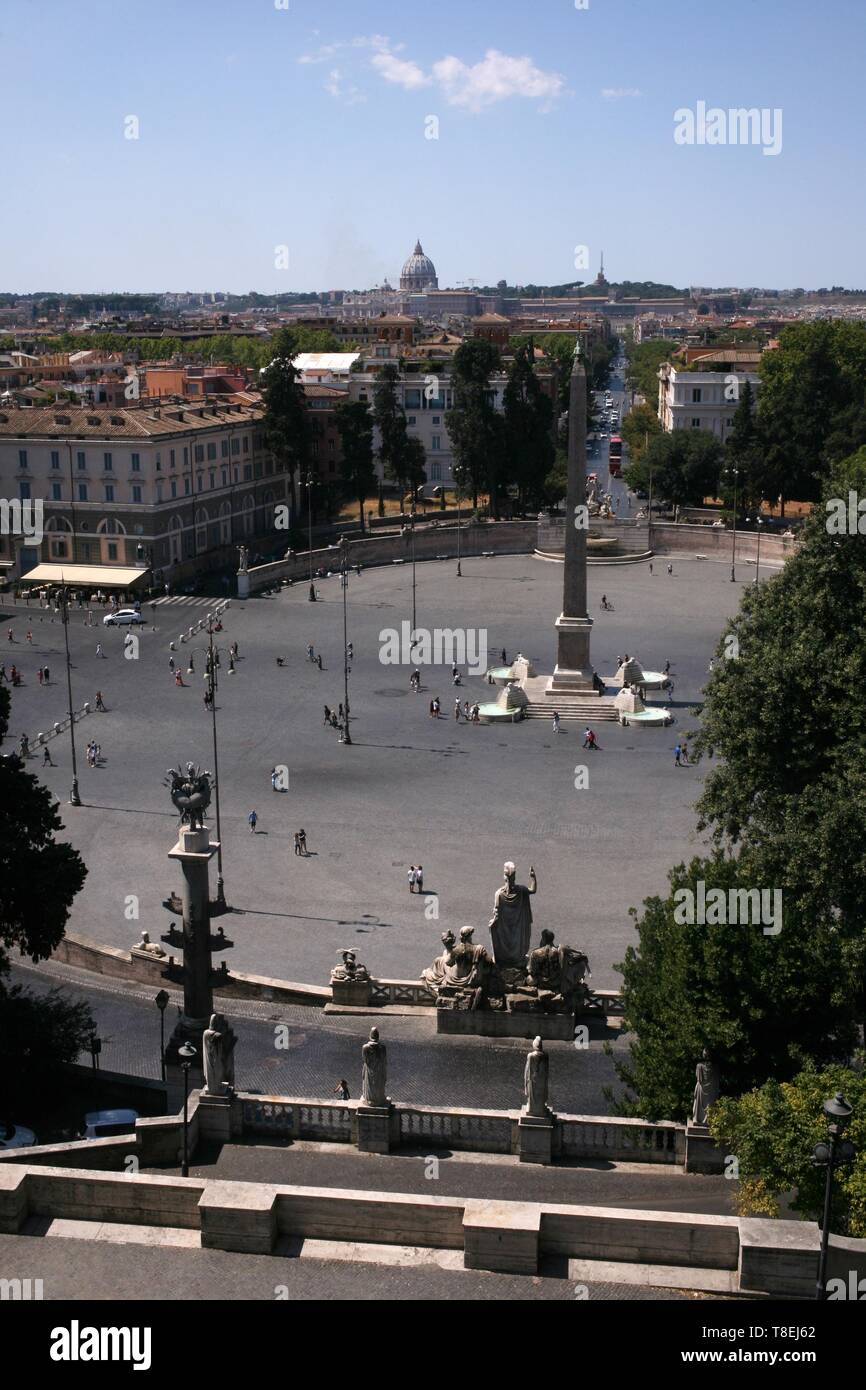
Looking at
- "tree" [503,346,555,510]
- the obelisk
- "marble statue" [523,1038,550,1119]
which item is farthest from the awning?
"marble statue" [523,1038,550,1119]

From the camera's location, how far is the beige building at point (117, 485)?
68.9 metres

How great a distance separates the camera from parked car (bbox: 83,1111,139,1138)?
19312mm

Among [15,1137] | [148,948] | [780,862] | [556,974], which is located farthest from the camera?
[148,948]

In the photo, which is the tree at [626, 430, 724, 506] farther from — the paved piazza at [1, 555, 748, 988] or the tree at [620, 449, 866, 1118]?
the tree at [620, 449, 866, 1118]

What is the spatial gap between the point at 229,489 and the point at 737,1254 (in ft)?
218

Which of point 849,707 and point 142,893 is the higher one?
point 849,707

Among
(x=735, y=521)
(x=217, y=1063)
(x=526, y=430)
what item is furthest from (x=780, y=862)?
(x=526, y=430)

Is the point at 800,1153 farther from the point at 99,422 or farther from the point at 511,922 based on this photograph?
the point at 99,422

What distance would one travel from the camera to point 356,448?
81125 millimetres

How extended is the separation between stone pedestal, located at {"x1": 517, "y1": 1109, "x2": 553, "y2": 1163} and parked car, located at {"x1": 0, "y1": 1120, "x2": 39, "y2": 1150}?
6.12 m

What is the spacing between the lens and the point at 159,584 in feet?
224

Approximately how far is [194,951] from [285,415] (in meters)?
60.4
